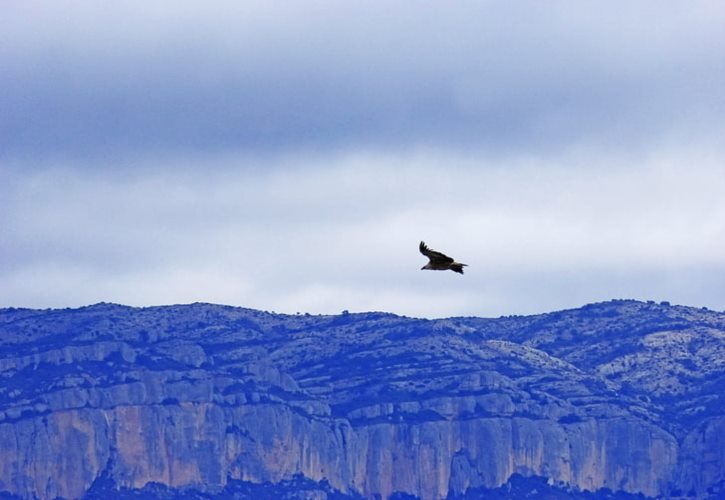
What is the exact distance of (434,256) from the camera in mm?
153500

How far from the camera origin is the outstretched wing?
153 m

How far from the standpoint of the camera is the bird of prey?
501ft

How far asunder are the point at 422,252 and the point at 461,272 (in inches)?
135

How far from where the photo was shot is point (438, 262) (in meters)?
154

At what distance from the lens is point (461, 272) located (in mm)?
152125

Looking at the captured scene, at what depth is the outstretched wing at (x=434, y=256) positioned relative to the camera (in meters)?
153

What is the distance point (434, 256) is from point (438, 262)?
581 mm

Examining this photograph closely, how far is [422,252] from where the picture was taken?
154 meters
